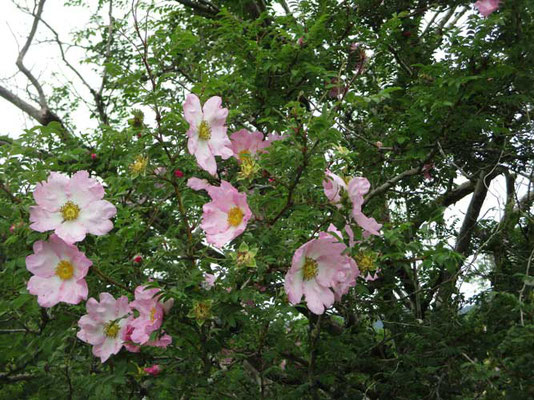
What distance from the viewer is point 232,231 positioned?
1699 mm

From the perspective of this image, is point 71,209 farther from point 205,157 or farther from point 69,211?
point 205,157

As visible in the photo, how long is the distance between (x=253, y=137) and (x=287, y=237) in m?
0.40

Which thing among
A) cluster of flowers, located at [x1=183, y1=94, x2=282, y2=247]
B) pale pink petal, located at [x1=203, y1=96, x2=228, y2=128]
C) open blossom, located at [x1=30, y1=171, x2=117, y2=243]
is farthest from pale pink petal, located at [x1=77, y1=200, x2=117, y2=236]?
pale pink petal, located at [x1=203, y1=96, x2=228, y2=128]

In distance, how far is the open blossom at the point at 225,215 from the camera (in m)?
1.70

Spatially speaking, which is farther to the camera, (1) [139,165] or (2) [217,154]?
(2) [217,154]

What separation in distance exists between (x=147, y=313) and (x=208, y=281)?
0.19 metres

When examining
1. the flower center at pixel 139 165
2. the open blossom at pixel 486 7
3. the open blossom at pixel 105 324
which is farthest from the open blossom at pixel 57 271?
the open blossom at pixel 486 7

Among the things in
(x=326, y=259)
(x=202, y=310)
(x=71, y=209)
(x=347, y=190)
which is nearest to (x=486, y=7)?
(x=347, y=190)

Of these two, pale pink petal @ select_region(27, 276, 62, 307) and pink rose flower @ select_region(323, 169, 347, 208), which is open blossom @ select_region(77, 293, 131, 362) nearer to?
pale pink petal @ select_region(27, 276, 62, 307)

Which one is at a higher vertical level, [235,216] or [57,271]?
[235,216]

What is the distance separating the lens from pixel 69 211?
1682 millimetres

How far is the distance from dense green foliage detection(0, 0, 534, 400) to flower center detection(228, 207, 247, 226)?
41 mm

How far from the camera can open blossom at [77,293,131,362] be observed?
1.91 meters

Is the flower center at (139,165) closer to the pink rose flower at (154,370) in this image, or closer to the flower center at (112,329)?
the flower center at (112,329)
